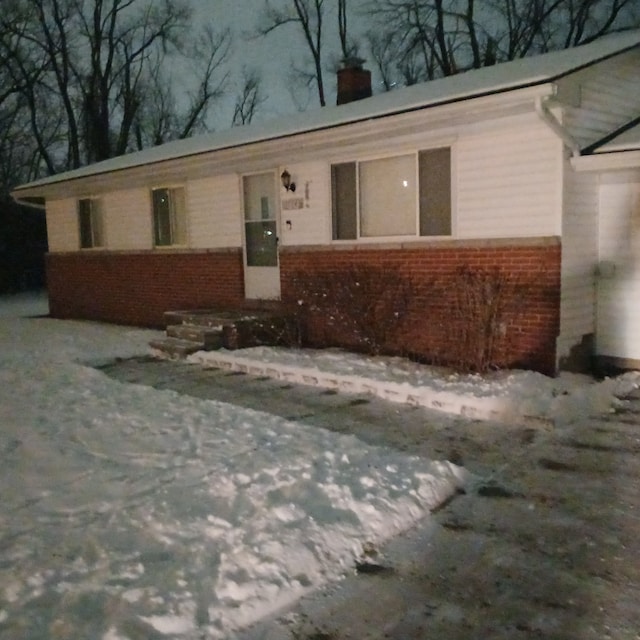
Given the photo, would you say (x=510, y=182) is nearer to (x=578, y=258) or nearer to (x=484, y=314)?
(x=578, y=258)

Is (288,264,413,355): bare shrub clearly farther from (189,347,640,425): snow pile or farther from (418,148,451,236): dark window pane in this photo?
(418,148,451,236): dark window pane

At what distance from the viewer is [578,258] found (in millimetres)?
8422

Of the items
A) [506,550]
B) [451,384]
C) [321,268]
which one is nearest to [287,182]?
[321,268]

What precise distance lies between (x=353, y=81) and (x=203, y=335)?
8278 mm

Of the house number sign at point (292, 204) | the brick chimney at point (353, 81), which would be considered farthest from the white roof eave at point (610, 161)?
the brick chimney at point (353, 81)

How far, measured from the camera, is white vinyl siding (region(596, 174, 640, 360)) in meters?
8.45

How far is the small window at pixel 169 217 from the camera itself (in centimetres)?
1353

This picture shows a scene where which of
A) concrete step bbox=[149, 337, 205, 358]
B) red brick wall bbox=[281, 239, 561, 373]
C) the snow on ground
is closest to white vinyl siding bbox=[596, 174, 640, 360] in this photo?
red brick wall bbox=[281, 239, 561, 373]

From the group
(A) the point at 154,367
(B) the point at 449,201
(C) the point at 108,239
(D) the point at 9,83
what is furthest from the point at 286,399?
(D) the point at 9,83

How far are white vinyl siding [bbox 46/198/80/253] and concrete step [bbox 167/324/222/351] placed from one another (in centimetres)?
667

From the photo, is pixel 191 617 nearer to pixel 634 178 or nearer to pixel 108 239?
pixel 634 178

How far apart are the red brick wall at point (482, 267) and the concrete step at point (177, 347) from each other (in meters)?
1.85

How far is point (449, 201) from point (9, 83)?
31.1 m

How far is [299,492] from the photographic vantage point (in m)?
4.81
